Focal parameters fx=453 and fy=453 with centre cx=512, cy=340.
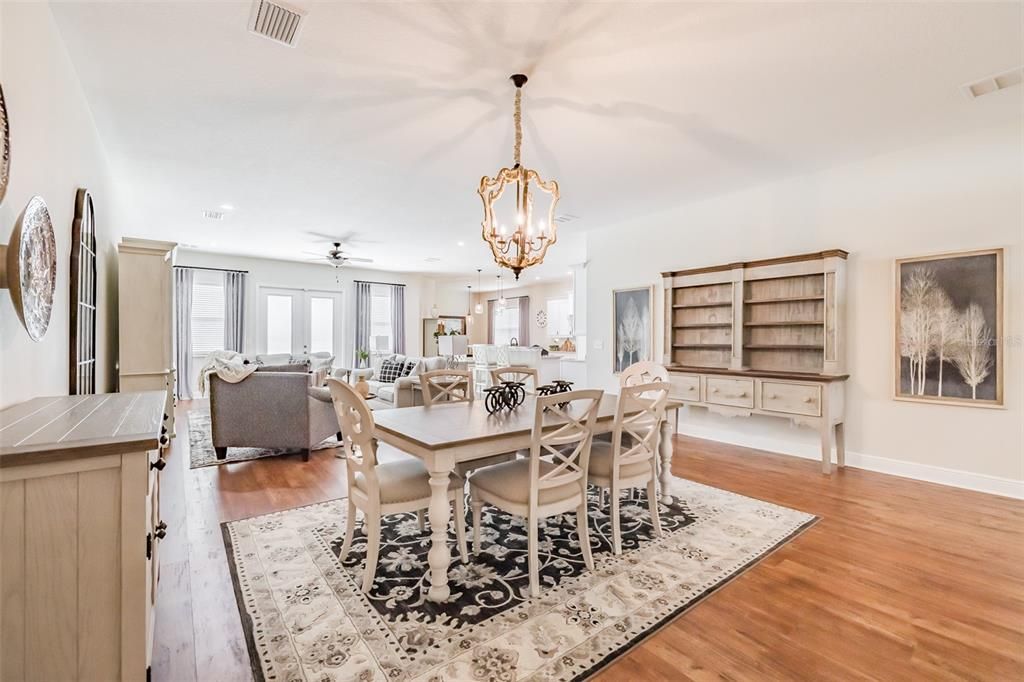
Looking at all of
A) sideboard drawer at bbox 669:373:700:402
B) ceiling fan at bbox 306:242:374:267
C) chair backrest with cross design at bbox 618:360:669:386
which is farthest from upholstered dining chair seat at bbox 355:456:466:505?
ceiling fan at bbox 306:242:374:267

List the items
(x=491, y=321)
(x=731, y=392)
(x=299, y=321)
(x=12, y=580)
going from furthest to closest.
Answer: (x=491, y=321), (x=299, y=321), (x=731, y=392), (x=12, y=580)

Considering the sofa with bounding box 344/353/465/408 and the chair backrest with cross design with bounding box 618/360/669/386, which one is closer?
the chair backrest with cross design with bounding box 618/360/669/386

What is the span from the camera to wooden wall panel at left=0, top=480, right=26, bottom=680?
1.14m

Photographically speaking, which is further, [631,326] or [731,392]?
[631,326]

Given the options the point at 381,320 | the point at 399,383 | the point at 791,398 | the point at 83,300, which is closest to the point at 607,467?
the point at 791,398

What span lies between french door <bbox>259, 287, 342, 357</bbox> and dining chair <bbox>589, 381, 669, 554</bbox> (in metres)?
8.54

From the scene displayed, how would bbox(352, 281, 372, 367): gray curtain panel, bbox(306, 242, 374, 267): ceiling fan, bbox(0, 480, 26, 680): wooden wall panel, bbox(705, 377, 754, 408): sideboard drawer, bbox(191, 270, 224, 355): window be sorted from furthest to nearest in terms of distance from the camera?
bbox(352, 281, 372, 367): gray curtain panel, bbox(191, 270, 224, 355): window, bbox(306, 242, 374, 267): ceiling fan, bbox(705, 377, 754, 408): sideboard drawer, bbox(0, 480, 26, 680): wooden wall panel

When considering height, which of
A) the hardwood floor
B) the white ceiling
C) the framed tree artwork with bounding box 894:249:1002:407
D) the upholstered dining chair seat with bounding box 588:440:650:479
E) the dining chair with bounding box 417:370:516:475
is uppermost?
the white ceiling

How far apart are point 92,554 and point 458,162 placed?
368cm

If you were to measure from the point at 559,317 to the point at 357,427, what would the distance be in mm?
9722

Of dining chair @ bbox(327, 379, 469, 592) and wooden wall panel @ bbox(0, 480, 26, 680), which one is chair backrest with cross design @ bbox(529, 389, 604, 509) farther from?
wooden wall panel @ bbox(0, 480, 26, 680)

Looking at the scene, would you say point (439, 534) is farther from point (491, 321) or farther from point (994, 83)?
point (491, 321)

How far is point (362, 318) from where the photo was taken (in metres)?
10.5

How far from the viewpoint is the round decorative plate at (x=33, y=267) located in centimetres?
165
